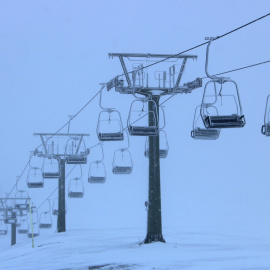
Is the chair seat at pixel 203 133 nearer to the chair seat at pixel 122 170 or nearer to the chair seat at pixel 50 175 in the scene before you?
the chair seat at pixel 122 170

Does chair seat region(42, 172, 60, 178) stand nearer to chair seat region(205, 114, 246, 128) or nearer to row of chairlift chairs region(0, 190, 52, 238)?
row of chairlift chairs region(0, 190, 52, 238)

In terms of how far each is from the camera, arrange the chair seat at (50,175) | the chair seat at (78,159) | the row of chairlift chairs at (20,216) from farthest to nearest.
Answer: the row of chairlift chairs at (20,216) < the chair seat at (50,175) < the chair seat at (78,159)

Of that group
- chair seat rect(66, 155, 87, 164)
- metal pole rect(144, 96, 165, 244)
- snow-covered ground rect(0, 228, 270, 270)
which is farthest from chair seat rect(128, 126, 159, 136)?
chair seat rect(66, 155, 87, 164)

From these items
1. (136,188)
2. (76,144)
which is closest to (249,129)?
(136,188)

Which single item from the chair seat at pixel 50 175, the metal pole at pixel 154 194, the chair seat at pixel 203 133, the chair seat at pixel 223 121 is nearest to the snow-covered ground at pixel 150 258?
the metal pole at pixel 154 194

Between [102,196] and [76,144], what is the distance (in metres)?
160

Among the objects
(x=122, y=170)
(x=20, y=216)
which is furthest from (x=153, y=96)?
(x=20, y=216)

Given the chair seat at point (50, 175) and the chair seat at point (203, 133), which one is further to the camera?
the chair seat at point (50, 175)

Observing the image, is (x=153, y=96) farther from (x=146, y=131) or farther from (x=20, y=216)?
(x=20, y=216)

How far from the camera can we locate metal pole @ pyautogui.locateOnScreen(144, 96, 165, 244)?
1969 centimetres

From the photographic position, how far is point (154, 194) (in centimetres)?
1969

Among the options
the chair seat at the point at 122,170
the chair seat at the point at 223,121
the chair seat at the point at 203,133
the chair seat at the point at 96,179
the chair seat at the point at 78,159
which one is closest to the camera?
the chair seat at the point at 223,121

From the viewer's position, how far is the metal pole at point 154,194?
19688 millimetres

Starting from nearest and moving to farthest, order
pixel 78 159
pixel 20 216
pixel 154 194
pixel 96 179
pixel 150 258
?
pixel 150 258, pixel 154 194, pixel 96 179, pixel 78 159, pixel 20 216
